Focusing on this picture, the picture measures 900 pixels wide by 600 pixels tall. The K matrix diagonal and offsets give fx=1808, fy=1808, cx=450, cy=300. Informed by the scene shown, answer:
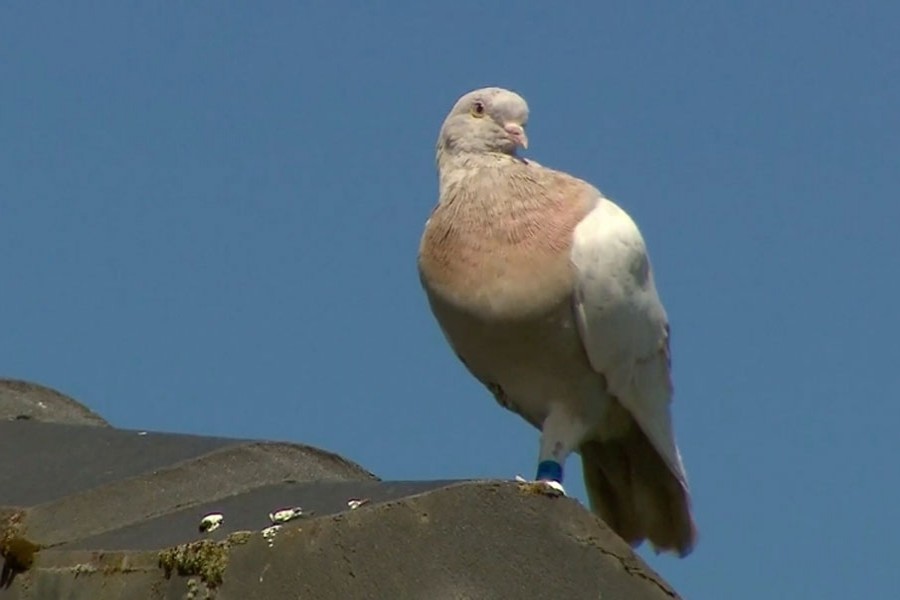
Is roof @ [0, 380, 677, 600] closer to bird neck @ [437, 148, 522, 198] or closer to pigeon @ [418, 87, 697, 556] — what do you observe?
pigeon @ [418, 87, 697, 556]

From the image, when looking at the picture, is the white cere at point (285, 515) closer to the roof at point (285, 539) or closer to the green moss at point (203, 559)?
the roof at point (285, 539)

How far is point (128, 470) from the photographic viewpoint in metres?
5.40

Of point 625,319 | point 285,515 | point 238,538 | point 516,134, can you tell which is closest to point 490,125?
point 516,134

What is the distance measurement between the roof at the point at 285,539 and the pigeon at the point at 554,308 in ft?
5.98

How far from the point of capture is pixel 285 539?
4160mm

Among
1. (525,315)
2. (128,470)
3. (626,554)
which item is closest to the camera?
(626,554)

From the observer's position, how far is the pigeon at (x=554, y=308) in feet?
23.3

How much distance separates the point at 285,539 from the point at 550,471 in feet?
9.87

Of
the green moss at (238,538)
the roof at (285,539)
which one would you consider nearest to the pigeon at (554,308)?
the roof at (285,539)

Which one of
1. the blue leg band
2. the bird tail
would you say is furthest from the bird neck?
the bird tail

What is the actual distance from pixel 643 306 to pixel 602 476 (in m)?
0.94

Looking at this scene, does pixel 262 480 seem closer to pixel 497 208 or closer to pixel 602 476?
pixel 497 208

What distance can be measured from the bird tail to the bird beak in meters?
1.38

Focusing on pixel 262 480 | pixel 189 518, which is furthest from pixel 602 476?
pixel 189 518
